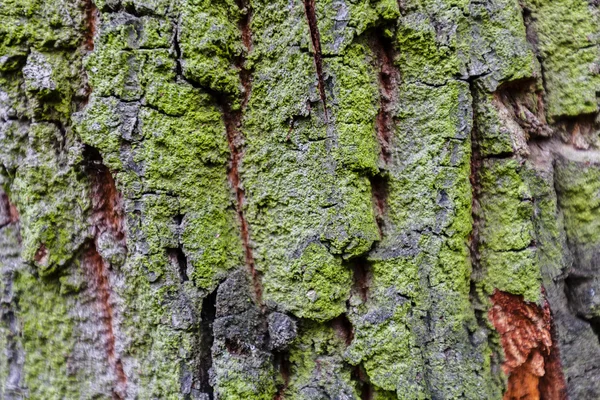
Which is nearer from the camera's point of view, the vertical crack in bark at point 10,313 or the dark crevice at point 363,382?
the dark crevice at point 363,382

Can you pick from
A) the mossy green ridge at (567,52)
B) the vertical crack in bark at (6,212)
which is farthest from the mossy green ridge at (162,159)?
the mossy green ridge at (567,52)

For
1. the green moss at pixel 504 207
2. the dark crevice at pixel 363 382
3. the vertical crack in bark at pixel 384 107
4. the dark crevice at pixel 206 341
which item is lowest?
the dark crevice at pixel 363 382

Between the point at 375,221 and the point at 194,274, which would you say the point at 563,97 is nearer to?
the point at 375,221

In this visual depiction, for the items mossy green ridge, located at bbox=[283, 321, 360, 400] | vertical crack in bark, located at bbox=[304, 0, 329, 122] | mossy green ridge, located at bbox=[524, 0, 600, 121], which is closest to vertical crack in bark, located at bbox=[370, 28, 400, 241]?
vertical crack in bark, located at bbox=[304, 0, 329, 122]

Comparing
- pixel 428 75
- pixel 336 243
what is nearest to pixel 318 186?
pixel 336 243

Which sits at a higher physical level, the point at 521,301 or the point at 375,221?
the point at 375,221

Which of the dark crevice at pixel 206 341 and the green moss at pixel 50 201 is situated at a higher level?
the green moss at pixel 50 201

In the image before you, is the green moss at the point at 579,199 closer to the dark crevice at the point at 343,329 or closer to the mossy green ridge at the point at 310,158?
the mossy green ridge at the point at 310,158
